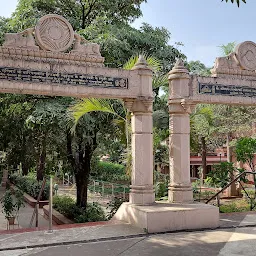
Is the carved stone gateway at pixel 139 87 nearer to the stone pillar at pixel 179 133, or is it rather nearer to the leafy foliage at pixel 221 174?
the stone pillar at pixel 179 133

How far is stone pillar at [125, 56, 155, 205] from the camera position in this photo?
786cm

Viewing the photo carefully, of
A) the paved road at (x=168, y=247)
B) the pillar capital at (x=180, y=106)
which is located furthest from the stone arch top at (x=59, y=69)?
the paved road at (x=168, y=247)

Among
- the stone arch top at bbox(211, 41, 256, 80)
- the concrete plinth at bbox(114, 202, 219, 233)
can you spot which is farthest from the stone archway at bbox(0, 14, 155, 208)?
the stone arch top at bbox(211, 41, 256, 80)

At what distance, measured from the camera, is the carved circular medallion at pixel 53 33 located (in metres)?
7.29

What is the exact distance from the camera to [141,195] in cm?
781

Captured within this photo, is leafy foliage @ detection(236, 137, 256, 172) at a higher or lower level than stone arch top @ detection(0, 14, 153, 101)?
lower

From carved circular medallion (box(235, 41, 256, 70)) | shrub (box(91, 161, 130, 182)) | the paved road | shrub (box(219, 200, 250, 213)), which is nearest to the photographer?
the paved road

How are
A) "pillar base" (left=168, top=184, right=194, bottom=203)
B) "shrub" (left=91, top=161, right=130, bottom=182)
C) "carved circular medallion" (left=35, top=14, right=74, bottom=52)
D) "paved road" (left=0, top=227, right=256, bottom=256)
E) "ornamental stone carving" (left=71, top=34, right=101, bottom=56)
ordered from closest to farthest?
→ "paved road" (left=0, top=227, right=256, bottom=256), "carved circular medallion" (left=35, top=14, right=74, bottom=52), "ornamental stone carving" (left=71, top=34, right=101, bottom=56), "pillar base" (left=168, top=184, right=194, bottom=203), "shrub" (left=91, top=161, right=130, bottom=182)

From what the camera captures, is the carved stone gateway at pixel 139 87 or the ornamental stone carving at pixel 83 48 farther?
the ornamental stone carving at pixel 83 48

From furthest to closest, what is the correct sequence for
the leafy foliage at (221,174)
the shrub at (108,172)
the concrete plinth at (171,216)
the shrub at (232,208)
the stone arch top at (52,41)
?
the shrub at (108,172) < the leafy foliage at (221,174) < the shrub at (232,208) < the stone arch top at (52,41) < the concrete plinth at (171,216)

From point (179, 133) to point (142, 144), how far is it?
1.00m

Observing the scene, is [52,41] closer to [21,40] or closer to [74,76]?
[21,40]

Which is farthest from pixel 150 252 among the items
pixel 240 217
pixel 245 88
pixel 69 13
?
pixel 69 13

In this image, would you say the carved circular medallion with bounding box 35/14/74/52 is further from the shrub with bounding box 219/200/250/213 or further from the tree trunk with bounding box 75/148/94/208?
the shrub with bounding box 219/200/250/213
